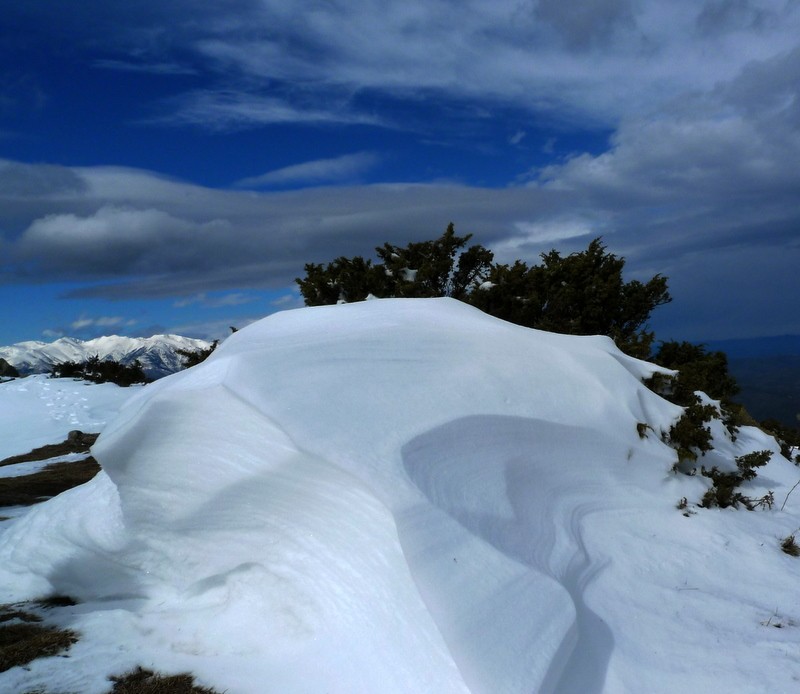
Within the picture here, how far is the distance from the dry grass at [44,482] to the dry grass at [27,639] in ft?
16.4

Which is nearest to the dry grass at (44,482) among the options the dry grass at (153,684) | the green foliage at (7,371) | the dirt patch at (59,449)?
the dirt patch at (59,449)

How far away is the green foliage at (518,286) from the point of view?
15727 mm

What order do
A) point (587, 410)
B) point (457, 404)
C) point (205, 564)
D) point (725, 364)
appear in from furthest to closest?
point (725, 364)
point (587, 410)
point (457, 404)
point (205, 564)

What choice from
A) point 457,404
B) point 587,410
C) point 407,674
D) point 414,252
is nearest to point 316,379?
point 457,404

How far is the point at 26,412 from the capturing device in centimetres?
2136

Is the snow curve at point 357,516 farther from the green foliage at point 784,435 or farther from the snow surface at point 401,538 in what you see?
the green foliage at point 784,435

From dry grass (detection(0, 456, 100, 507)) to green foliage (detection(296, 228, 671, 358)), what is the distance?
26.3ft

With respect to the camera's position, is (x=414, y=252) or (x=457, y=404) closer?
(x=457, y=404)

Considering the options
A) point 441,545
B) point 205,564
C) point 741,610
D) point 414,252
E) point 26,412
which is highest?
point 414,252

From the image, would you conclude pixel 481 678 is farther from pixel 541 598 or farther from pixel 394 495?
pixel 394 495

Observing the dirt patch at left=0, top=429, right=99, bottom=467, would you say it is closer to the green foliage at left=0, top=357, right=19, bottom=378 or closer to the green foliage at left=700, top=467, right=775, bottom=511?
the green foliage at left=700, top=467, right=775, bottom=511

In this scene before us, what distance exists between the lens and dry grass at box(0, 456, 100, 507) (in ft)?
32.7

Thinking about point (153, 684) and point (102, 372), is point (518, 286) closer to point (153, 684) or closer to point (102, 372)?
point (153, 684)

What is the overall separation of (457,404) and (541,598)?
2.21 metres
